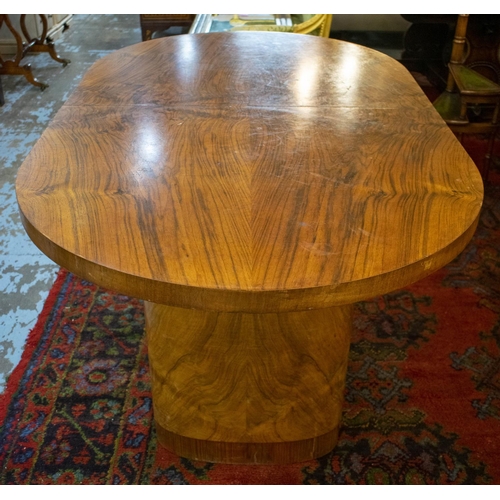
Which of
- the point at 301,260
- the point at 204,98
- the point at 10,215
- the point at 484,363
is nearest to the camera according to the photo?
the point at 301,260

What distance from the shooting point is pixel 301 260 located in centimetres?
101

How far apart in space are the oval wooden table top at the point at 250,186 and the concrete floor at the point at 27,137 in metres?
0.86

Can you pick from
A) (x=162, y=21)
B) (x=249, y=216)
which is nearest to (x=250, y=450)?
(x=249, y=216)

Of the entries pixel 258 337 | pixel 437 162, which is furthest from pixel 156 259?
pixel 437 162

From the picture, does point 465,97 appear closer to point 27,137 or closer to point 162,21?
point 27,137

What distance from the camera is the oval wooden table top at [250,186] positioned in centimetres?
99

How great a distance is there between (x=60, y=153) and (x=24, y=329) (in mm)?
929

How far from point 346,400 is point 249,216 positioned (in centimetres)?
91

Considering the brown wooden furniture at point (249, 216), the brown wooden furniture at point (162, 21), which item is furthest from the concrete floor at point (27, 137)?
the brown wooden furniture at point (249, 216)

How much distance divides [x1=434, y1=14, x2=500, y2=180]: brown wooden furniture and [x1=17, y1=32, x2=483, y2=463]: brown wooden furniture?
1175 millimetres

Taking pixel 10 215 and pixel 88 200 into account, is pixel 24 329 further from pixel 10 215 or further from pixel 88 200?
pixel 88 200

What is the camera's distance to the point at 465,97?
9.72 ft

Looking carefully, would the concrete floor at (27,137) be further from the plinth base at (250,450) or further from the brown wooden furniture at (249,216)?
the brown wooden furniture at (249,216)

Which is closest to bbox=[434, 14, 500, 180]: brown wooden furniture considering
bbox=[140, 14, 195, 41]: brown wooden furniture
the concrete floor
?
the concrete floor
